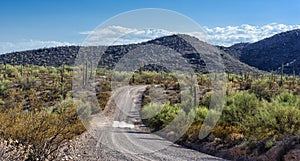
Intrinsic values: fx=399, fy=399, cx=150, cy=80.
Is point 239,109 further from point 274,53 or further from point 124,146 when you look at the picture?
point 274,53

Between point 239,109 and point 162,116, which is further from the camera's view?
point 162,116

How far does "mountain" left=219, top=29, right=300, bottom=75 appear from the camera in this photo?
87188mm

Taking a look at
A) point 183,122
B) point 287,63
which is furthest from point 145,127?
point 287,63

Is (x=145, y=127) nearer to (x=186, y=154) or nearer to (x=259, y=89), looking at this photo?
(x=186, y=154)

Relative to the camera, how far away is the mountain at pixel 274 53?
8719cm

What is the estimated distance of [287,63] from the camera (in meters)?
87.4

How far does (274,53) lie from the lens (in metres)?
95.8

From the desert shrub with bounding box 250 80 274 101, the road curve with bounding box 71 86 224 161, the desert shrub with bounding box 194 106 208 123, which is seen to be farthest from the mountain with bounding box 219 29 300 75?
the road curve with bounding box 71 86 224 161

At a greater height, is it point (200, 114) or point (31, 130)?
point (31, 130)

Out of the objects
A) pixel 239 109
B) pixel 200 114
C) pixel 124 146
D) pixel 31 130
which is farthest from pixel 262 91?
pixel 31 130

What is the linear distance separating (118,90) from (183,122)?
54.6 feet

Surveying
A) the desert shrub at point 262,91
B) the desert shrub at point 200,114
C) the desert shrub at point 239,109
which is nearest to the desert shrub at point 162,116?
the desert shrub at point 200,114

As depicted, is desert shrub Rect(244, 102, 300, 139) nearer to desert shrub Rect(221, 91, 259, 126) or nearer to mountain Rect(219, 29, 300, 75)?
desert shrub Rect(221, 91, 259, 126)

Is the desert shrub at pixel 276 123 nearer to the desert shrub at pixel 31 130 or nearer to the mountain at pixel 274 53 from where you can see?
the desert shrub at pixel 31 130
